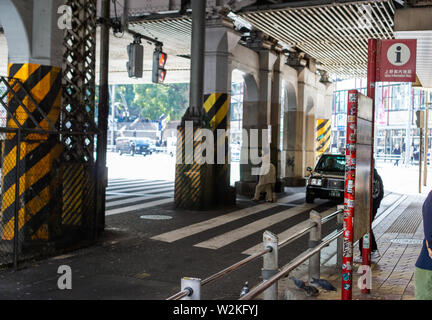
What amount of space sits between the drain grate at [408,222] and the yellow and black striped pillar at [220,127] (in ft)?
16.5

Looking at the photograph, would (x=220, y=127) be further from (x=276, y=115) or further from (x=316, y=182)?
(x=276, y=115)

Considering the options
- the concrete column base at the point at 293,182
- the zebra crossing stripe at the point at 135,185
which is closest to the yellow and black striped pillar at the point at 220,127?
the zebra crossing stripe at the point at 135,185

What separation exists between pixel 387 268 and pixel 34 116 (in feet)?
20.7

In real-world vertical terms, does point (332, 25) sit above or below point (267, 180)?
above

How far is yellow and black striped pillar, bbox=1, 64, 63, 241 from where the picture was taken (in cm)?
879

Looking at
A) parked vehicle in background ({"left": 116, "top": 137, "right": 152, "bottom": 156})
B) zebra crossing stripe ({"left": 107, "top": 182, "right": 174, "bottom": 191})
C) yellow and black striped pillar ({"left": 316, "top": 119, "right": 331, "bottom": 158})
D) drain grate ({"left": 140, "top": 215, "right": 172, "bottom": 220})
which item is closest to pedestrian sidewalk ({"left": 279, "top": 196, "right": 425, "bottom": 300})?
drain grate ({"left": 140, "top": 215, "right": 172, "bottom": 220})

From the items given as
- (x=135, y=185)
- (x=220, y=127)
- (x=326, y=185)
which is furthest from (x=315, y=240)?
(x=135, y=185)

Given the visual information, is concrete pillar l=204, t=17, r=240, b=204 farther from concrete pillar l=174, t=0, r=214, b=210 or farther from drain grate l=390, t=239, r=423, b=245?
drain grate l=390, t=239, r=423, b=245

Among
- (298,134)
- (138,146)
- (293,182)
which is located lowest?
(293,182)

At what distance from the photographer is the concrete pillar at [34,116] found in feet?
28.9

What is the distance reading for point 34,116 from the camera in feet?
29.3

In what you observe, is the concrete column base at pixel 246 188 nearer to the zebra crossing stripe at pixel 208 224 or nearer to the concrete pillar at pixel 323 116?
the zebra crossing stripe at pixel 208 224

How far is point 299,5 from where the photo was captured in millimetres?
14273
